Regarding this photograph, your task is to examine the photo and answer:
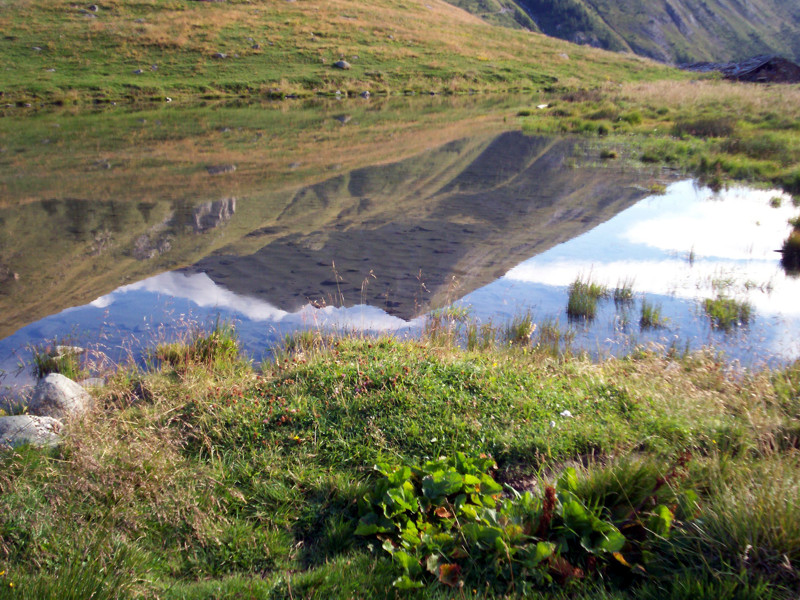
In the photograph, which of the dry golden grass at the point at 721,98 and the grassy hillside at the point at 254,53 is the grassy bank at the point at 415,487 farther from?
the grassy hillside at the point at 254,53

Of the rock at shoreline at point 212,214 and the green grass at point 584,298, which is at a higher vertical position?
the rock at shoreline at point 212,214

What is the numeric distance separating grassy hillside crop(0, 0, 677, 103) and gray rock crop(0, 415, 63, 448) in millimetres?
41569

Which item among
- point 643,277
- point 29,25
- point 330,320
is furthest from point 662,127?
point 29,25

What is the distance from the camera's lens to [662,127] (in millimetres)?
30859

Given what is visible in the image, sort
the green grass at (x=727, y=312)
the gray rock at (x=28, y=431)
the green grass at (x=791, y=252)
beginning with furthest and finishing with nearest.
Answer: the green grass at (x=791, y=252) → the green grass at (x=727, y=312) → the gray rock at (x=28, y=431)

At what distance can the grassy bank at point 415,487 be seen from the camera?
3.47 meters

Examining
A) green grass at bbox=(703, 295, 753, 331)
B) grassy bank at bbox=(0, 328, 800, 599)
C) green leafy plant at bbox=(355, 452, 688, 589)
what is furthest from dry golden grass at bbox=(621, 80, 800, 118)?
green leafy plant at bbox=(355, 452, 688, 589)

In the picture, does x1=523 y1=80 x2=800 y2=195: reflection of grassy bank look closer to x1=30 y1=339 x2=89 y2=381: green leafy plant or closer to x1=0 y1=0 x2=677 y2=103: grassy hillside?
x1=30 y1=339 x2=89 y2=381: green leafy plant

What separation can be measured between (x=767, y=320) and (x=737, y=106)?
29.2 metres

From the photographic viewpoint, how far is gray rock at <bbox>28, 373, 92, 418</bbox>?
6.03 metres

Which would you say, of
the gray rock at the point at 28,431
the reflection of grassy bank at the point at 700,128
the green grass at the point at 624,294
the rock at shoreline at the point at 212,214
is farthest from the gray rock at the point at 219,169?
the gray rock at the point at 28,431

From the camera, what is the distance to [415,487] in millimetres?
4379

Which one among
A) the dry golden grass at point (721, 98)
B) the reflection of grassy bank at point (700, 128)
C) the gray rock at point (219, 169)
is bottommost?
the gray rock at point (219, 169)

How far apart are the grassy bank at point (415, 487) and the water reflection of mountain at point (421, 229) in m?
4.55
